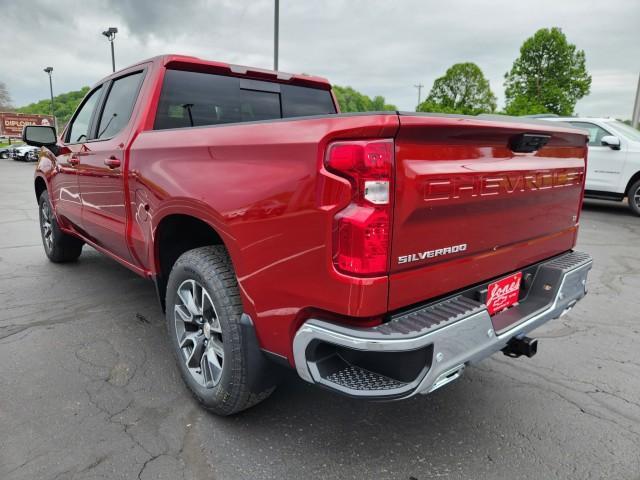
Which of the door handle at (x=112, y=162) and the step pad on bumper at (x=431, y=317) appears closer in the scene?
the step pad on bumper at (x=431, y=317)

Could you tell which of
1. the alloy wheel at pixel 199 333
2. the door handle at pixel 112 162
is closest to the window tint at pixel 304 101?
the door handle at pixel 112 162

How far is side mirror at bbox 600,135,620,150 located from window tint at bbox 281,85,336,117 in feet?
23.7

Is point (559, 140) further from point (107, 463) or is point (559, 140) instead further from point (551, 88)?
point (551, 88)

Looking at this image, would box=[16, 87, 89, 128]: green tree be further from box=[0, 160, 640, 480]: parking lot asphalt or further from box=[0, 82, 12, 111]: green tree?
box=[0, 160, 640, 480]: parking lot asphalt

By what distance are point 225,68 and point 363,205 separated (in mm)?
2235

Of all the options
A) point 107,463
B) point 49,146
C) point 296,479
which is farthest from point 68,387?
point 49,146

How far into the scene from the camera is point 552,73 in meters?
39.8

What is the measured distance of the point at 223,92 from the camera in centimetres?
339

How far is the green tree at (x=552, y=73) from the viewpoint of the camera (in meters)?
38.7

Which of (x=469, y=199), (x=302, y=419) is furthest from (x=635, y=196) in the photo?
(x=302, y=419)

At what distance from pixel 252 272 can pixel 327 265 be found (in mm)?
441

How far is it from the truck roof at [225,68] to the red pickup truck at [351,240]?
0.08m

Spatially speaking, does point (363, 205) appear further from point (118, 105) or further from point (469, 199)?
point (118, 105)

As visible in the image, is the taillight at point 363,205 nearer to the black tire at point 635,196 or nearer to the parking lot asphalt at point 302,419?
the parking lot asphalt at point 302,419
